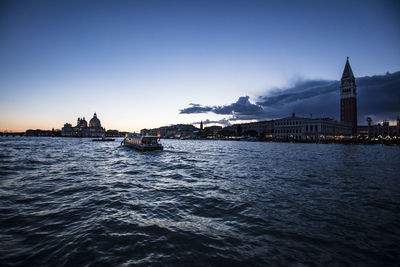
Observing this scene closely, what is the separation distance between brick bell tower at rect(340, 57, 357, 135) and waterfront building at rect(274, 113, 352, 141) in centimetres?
521

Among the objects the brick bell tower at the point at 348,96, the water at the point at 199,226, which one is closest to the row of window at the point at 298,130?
the brick bell tower at the point at 348,96

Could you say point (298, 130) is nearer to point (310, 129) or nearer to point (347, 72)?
point (310, 129)

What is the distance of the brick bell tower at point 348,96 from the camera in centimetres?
12200

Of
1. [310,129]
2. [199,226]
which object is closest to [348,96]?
[310,129]

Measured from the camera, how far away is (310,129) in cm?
11631

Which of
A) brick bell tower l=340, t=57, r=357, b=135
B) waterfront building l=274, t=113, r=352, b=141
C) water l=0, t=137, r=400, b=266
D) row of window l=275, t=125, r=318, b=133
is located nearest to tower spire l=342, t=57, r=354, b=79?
brick bell tower l=340, t=57, r=357, b=135

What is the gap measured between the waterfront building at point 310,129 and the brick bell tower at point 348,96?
17.1ft

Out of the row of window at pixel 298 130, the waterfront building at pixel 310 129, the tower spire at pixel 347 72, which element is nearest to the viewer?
the waterfront building at pixel 310 129

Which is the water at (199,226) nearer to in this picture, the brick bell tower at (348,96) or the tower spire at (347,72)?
the brick bell tower at (348,96)

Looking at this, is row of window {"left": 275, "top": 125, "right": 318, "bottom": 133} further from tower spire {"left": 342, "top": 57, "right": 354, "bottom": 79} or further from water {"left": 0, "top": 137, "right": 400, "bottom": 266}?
water {"left": 0, "top": 137, "right": 400, "bottom": 266}

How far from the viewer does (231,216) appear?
272 inches

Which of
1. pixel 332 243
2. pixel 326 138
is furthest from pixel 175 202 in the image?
pixel 326 138

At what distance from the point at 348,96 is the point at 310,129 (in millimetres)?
36275

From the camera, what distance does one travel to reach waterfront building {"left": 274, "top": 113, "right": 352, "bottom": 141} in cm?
11325
